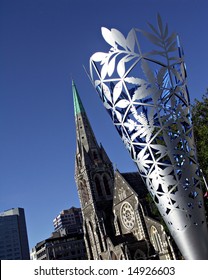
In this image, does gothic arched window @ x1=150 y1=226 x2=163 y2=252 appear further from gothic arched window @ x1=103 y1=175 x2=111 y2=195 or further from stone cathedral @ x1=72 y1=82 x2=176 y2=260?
gothic arched window @ x1=103 y1=175 x2=111 y2=195

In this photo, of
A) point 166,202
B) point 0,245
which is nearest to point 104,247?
point 166,202

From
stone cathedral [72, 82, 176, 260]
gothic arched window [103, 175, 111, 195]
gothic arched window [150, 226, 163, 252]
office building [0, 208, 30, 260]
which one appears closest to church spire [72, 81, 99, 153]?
stone cathedral [72, 82, 176, 260]

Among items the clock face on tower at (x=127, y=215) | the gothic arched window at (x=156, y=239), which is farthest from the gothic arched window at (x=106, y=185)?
the gothic arched window at (x=156, y=239)

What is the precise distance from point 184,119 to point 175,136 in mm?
948

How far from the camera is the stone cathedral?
4091 cm

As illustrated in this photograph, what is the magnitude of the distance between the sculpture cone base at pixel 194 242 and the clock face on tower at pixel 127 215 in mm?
30628

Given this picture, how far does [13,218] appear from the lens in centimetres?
15400

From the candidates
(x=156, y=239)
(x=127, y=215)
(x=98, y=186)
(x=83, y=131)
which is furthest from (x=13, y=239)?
(x=156, y=239)

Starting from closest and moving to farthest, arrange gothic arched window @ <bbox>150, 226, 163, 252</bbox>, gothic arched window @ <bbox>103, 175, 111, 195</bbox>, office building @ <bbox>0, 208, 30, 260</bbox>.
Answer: gothic arched window @ <bbox>150, 226, 163, 252</bbox>
gothic arched window @ <bbox>103, 175, 111, 195</bbox>
office building @ <bbox>0, 208, 30, 260</bbox>

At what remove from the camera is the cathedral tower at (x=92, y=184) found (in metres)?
51.3

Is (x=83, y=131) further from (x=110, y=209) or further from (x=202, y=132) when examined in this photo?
(x=202, y=132)

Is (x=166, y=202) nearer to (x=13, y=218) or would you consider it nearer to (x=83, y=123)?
(x=83, y=123)

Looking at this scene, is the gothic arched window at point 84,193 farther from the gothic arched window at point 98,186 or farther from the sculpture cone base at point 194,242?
the sculpture cone base at point 194,242

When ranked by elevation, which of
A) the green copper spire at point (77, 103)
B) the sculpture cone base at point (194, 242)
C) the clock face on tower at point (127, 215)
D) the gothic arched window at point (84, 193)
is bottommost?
the sculpture cone base at point (194, 242)
